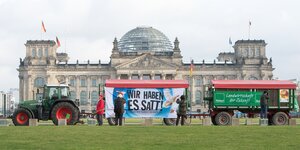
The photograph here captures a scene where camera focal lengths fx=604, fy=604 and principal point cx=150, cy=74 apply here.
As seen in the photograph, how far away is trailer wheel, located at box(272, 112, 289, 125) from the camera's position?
38219 millimetres

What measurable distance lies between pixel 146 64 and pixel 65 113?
105773 mm

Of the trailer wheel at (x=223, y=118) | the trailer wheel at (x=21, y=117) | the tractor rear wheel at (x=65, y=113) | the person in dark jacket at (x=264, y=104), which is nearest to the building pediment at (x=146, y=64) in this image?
the trailer wheel at (x=223, y=118)

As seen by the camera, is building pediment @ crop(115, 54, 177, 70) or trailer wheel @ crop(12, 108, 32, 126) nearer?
trailer wheel @ crop(12, 108, 32, 126)

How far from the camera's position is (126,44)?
15488cm

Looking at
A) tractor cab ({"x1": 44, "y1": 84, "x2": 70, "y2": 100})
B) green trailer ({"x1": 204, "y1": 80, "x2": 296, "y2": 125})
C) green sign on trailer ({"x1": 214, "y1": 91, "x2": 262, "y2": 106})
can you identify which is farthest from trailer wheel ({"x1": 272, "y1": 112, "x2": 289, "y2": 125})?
tractor cab ({"x1": 44, "y1": 84, "x2": 70, "y2": 100})

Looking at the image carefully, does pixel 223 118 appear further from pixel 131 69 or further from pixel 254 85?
pixel 131 69

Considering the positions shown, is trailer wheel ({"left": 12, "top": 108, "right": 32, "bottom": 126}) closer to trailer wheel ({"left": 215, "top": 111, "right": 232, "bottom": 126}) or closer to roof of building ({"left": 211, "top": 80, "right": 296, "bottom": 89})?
trailer wheel ({"left": 215, "top": 111, "right": 232, "bottom": 126})

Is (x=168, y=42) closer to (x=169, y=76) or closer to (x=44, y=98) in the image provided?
(x=169, y=76)

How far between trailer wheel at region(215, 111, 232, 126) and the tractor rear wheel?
30.1ft

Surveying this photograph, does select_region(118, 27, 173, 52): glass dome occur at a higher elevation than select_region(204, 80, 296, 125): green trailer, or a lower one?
higher

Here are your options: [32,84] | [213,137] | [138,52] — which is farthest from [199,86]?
[213,137]

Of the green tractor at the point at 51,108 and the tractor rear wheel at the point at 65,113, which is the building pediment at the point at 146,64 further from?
the tractor rear wheel at the point at 65,113

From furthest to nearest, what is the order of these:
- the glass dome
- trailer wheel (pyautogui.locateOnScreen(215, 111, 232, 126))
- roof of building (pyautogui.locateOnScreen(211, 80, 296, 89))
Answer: the glass dome, roof of building (pyautogui.locateOnScreen(211, 80, 296, 89)), trailer wheel (pyautogui.locateOnScreen(215, 111, 232, 126))

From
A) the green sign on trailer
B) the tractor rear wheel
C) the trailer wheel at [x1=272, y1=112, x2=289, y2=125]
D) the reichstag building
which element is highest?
the reichstag building
